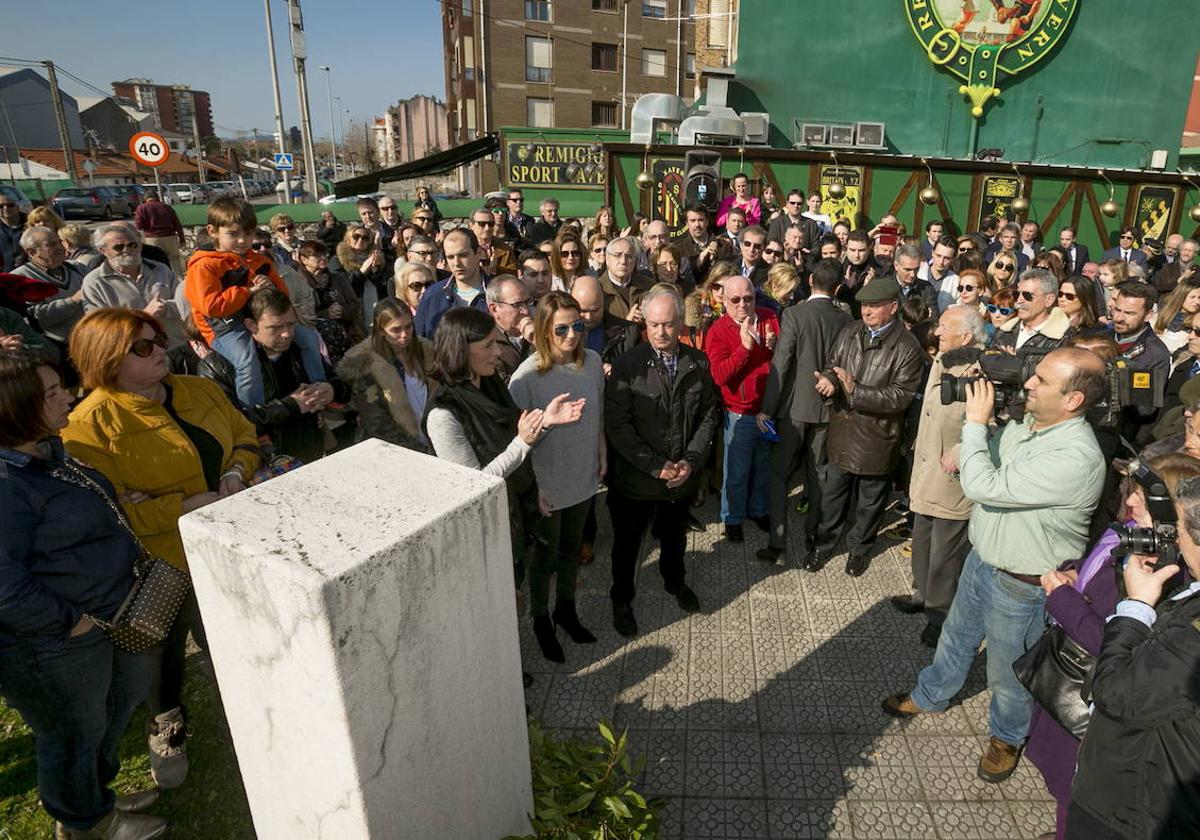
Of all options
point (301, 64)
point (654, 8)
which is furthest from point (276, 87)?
point (654, 8)

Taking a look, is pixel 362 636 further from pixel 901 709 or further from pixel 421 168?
pixel 421 168

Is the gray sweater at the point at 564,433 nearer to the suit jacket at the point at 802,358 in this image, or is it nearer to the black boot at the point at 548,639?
the black boot at the point at 548,639

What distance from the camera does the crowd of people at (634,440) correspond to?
2338 mm

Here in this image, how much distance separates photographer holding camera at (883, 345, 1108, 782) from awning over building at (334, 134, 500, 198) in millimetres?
15537

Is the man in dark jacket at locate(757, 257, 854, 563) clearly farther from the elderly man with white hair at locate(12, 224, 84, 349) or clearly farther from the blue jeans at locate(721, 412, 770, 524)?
the elderly man with white hair at locate(12, 224, 84, 349)

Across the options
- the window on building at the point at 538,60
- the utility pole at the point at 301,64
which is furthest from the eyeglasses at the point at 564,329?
the window on building at the point at 538,60

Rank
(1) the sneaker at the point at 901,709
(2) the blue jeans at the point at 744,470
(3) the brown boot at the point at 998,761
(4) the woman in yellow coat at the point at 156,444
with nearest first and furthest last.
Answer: (4) the woman in yellow coat at the point at 156,444, (3) the brown boot at the point at 998,761, (1) the sneaker at the point at 901,709, (2) the blue jeans at the point at 744,470

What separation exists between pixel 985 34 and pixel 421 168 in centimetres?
1412

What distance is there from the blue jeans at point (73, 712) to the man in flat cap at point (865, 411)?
4.10 m

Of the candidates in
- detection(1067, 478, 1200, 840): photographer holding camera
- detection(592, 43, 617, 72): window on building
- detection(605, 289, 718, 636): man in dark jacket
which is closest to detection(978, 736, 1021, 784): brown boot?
detection(1067, 478, 1200, 840): photographer holding camera

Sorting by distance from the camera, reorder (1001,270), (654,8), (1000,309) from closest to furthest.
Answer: (1000,309) → (1001,270) → (654,8)

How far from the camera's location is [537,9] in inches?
1481

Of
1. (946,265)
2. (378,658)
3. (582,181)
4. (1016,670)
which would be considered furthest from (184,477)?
(582,181)

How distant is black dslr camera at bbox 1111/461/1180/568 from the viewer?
2.06m
